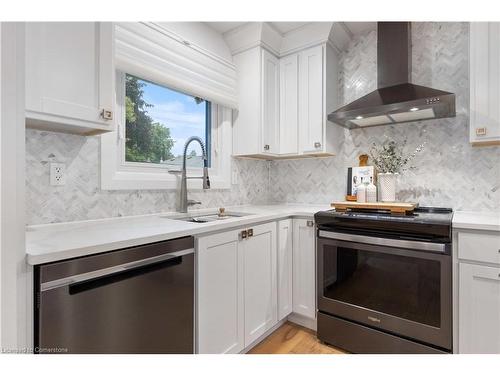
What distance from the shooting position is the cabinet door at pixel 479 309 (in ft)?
4.81

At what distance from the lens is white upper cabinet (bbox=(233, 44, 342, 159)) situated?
2.43 m

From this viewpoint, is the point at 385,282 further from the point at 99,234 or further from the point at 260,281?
the point at 99,234

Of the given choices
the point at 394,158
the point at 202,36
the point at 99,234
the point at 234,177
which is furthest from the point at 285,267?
the point at 202,36

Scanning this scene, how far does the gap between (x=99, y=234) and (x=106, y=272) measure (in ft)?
0.77

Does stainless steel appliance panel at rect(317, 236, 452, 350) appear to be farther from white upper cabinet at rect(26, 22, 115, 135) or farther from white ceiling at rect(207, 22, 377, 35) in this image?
white ceiling at rect(207, 22, 377, 35)

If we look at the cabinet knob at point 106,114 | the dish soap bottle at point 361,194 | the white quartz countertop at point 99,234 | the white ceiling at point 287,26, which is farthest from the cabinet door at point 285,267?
the white ceiling at point 287,26

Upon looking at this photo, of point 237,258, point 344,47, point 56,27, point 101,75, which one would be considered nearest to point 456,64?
point 344,47

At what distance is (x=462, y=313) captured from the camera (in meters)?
1.53


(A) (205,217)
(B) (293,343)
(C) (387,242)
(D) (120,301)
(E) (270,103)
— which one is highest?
(E) (270,103)

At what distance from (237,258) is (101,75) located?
121 centimetres

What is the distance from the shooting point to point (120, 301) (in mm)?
1099

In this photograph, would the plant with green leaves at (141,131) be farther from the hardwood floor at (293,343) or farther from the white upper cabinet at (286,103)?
the hardwood floor at (293,343)

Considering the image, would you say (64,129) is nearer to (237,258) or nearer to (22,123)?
(22,123)

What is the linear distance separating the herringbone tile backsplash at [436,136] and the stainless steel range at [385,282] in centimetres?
24
